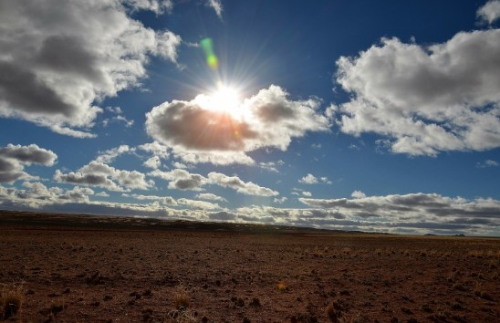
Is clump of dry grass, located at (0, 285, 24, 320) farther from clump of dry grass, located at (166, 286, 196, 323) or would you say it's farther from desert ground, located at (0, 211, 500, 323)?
clump of dry grass, located at (166, 286, 196, 323)

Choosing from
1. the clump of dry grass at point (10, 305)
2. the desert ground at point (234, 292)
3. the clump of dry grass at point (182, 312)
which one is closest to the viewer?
the clump of dry grass at point (10, 305)

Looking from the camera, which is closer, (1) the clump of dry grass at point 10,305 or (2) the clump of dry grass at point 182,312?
(1) the clump of dry grass at point 10,305

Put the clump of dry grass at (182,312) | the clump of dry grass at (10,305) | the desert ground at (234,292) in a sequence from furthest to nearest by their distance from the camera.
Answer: the desert ground at (234,292), the clump of dry grass at (182,312), the clump of dry grass at (10,305)

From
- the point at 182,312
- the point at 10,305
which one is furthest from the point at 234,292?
the point at 10,305

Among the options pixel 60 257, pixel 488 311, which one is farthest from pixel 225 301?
pixel 60 257

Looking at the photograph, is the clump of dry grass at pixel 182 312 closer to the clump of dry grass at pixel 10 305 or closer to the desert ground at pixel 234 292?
the desert ground at pixel 234 292

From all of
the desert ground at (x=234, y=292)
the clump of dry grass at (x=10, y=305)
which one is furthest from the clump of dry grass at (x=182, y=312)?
the clump of dry grass at (x=10, y=305)

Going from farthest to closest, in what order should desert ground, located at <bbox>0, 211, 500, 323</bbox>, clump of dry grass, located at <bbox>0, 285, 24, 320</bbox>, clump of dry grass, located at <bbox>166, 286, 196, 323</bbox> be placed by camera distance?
desert ground, located at <bbox>0, 211, 500, 323</bbox> → clump of dry grass, located at <bbox>166, 286, 196, 323</bbox> → clump of dry grass, located at <bbox>0, 285, 24, 320</bbox>

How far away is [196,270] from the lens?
903 inches

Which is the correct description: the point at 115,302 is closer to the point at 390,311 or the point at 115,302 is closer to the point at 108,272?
the point at 108,272

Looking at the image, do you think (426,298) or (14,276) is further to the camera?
(14,276)

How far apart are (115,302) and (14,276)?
7960 millimetres

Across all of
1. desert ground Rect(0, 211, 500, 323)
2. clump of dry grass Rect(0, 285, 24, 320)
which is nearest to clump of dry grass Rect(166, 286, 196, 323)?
desert ground Rect(0, 211, 500, 323)

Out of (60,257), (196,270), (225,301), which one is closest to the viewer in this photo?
(225,301)
